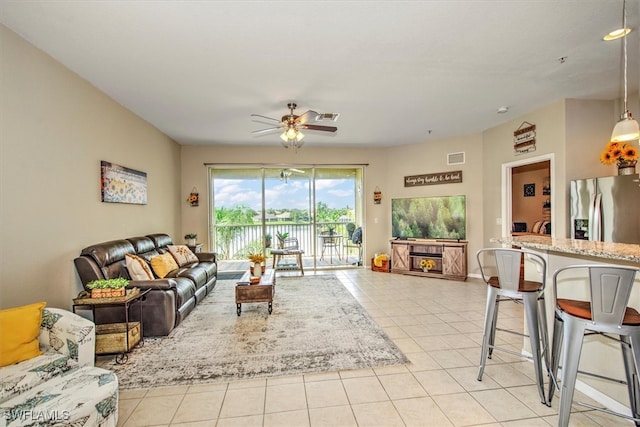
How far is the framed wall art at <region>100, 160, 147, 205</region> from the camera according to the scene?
3.57 m

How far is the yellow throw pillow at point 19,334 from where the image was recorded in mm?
1828

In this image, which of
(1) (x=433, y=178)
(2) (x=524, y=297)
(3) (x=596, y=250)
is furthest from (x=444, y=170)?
(3) (x=596, y=250)

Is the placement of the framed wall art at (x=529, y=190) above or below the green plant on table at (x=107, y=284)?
above

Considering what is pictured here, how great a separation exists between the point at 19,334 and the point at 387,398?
8.30 feet

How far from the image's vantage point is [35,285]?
2533mm

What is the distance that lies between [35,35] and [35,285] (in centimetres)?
211

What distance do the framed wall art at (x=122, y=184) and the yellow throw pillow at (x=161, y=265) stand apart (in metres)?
0.91

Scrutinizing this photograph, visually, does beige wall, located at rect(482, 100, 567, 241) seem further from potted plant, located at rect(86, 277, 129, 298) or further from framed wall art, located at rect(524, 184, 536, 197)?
potted plant, located at rect(86, 277, 129, 298)

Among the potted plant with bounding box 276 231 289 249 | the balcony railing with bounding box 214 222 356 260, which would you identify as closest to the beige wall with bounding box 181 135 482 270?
the balcony railing with bounding box 214 222 356 260

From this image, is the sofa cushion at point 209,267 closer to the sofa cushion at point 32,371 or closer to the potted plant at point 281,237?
the potted plant at point 281,237

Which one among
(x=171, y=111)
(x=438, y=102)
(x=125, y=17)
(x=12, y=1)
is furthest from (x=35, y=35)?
(x=438, y=102)

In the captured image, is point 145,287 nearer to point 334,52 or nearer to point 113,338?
point 113,338

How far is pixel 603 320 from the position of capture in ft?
5.11

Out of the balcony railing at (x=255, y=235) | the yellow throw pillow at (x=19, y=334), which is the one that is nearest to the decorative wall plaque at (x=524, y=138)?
the balcony railing at (x=255, y=235)
